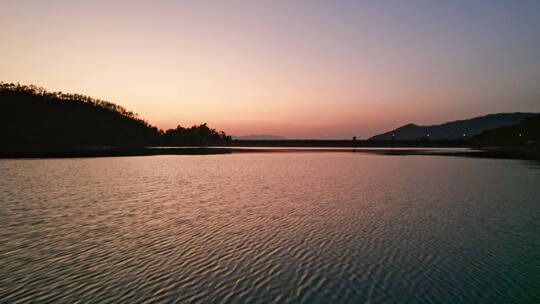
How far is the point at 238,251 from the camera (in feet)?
36.7

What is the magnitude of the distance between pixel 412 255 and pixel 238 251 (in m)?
7.03

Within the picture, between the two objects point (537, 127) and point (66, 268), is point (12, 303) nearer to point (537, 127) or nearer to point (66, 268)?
point (66, 268)

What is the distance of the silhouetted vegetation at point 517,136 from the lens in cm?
12289

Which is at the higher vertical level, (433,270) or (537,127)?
(537,127)

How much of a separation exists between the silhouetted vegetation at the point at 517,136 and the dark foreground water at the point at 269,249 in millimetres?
140640

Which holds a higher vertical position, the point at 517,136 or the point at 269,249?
the point at 517,136

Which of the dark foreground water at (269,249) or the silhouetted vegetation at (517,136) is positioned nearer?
the dark foreground water at (269,249)

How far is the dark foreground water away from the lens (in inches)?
316

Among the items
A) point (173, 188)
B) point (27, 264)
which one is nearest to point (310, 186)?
point (173, 188)

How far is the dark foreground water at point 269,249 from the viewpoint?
802 cm

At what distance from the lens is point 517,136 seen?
467 feet

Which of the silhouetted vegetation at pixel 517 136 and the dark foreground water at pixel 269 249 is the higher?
the silhouetted vegetation at pixel 517 136

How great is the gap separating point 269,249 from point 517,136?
185 meters

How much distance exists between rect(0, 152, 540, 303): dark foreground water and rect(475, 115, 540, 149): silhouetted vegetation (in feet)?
461
